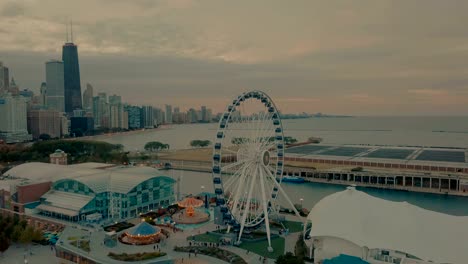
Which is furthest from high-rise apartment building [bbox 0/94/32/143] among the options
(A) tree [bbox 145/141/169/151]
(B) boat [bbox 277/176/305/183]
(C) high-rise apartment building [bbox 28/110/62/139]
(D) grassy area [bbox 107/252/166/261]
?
(D) grassy area [bbox 107/252/166/261]

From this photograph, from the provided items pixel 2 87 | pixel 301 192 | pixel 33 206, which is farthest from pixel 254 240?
pixel 2 87

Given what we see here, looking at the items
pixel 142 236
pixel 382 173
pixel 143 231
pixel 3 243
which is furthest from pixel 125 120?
pixel 3 243

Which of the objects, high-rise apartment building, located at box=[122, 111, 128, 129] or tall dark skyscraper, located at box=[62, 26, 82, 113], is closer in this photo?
high-rise apartment building, located at box=[122, 111, 128, 129]

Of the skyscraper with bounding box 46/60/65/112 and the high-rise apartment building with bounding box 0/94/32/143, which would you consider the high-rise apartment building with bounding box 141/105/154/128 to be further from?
the high-rise apartment building with bounding box 0/94/32/143

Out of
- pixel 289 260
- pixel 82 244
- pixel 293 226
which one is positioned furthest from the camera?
pixel 293 226

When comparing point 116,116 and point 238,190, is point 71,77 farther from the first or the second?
point 238,190

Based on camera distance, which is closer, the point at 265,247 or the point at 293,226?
the point at 265,247
